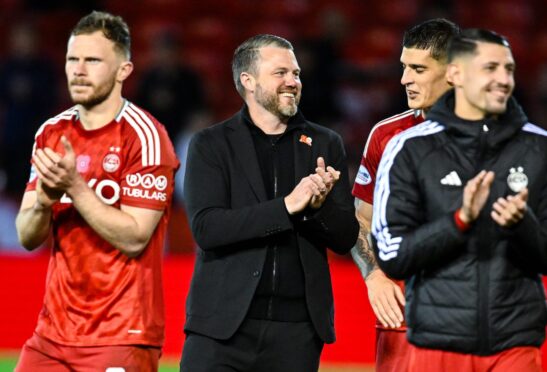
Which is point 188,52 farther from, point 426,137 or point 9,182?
point 426,137

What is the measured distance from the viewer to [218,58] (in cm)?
1395

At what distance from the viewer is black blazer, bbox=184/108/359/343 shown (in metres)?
5.40

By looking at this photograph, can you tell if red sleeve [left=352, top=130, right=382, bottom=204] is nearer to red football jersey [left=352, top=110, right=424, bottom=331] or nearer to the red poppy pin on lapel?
red football jersey [left=352, top=110, right=424, bottom=331]

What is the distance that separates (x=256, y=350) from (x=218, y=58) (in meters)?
8.83

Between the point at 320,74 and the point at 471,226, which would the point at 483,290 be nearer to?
the point at 471,226

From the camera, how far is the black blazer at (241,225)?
5.40 m

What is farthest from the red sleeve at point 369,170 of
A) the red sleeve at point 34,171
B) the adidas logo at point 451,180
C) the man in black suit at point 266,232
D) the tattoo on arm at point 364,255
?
the red sleeve at point 34,171

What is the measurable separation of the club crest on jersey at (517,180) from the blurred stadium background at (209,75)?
4582 millimetres

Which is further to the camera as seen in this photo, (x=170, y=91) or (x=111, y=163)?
A: (x=170, y=91)

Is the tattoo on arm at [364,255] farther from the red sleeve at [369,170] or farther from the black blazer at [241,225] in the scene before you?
the black blazer at [241,225]

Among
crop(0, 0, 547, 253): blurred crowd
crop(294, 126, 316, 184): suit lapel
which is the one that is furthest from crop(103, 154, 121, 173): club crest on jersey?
crop(0, 0, 547, 253): blurred crowd

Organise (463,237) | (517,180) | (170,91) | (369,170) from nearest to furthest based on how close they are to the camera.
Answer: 1. (463,237)
2. (517,180)
3. (369,170)
4. (170,91)

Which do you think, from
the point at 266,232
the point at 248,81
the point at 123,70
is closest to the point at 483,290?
the point at 266,232

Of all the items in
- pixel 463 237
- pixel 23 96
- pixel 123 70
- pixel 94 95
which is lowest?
pixel 463 237
